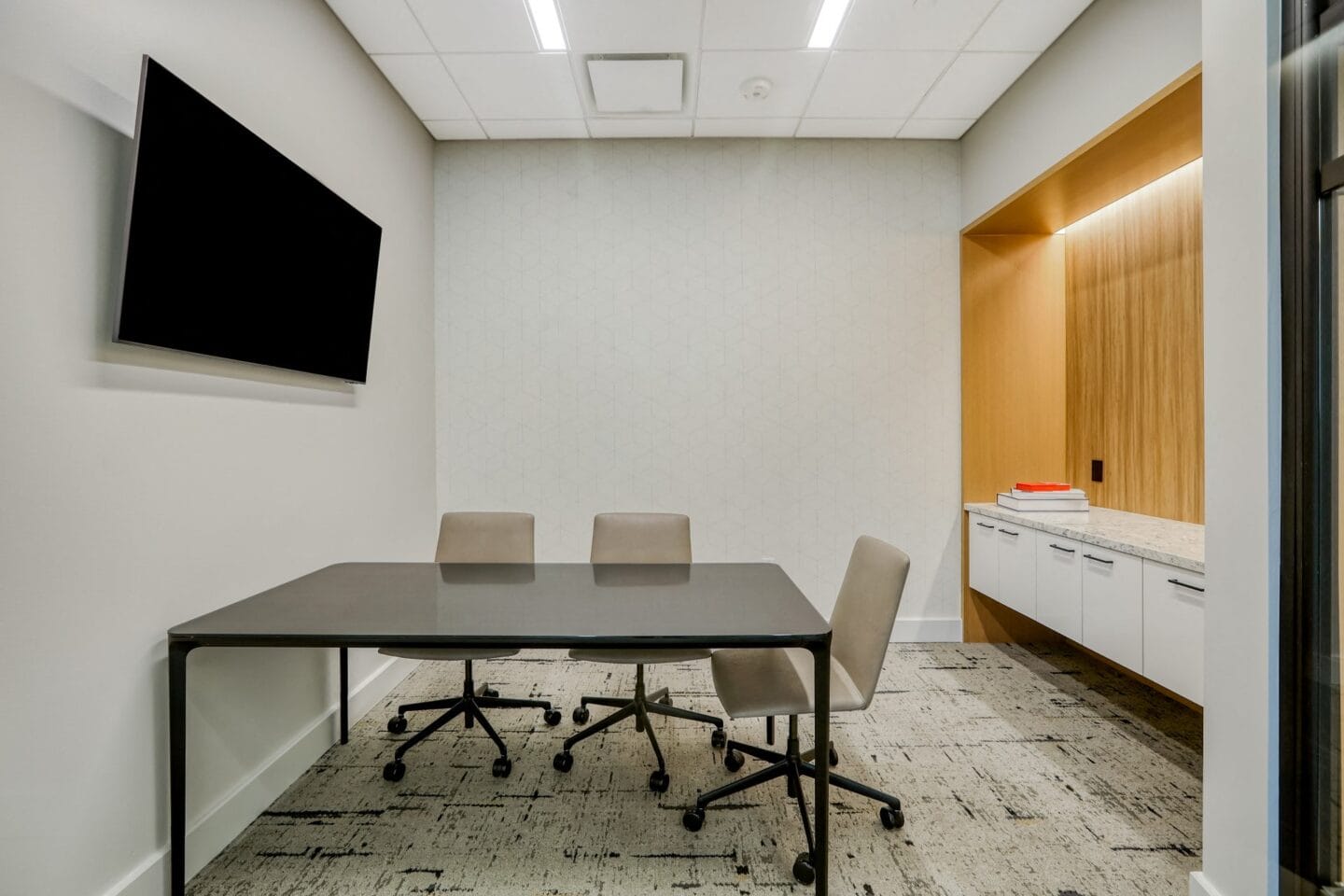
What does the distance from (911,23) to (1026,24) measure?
531 millimetres

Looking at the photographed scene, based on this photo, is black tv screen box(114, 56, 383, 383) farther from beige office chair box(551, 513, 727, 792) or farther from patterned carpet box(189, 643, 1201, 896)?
patterned carpet box(189, 643, 1201, 896)

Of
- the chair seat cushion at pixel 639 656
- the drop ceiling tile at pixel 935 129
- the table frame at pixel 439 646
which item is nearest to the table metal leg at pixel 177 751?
the table frame at pixel 439 646

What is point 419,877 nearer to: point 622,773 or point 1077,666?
point 622,773

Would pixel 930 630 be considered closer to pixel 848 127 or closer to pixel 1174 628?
pixel 1174 628

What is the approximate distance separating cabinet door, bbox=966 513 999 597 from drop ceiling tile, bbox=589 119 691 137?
299 centimetres

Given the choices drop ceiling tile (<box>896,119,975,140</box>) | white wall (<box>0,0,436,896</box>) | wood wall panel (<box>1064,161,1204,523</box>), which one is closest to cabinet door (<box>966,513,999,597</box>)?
wood wall panel (<box>1064,161,1204,523</box>)

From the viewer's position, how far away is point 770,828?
7.16 ft

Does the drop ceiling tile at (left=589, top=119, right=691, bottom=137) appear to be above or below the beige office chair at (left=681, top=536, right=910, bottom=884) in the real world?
above

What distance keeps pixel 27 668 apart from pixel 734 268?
3.63m

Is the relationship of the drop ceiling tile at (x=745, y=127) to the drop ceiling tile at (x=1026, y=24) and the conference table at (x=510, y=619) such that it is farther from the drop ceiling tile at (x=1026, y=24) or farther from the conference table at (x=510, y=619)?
the conference table at (x=510, y=619)

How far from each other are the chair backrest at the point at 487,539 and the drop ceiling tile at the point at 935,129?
3.24 meters

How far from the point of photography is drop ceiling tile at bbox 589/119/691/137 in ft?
12.4

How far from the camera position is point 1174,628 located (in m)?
2.44

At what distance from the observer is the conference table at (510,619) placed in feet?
5.87
